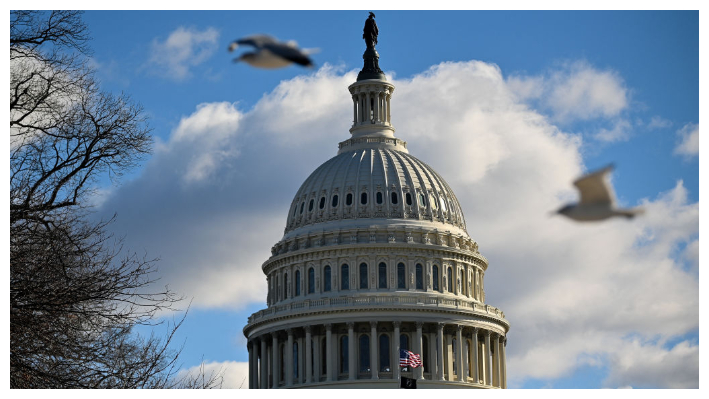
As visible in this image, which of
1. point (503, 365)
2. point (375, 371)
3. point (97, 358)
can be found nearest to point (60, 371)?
point (97, 358)

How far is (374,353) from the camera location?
138m

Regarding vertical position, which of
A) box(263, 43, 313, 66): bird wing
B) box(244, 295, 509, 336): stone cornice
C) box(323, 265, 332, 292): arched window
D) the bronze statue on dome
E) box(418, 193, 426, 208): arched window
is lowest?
box(263, 43, 313, 66): bird wing

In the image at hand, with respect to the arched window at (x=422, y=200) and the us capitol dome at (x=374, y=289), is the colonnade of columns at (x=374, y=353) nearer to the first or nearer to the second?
the us capitol dome at (x=374, y=289)

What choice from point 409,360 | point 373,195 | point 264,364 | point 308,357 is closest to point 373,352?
point 308,357

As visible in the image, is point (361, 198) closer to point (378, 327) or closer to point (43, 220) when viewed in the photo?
point (378, 327)

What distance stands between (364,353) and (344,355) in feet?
6.29

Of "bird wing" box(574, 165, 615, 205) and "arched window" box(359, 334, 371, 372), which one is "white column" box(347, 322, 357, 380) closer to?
"arched window" box(359, 334, 371, 372)

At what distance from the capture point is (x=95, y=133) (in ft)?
145

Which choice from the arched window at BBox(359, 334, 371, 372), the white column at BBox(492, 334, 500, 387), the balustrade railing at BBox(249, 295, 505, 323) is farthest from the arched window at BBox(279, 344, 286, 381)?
the white column at BBox(492, 334, 500, 387)

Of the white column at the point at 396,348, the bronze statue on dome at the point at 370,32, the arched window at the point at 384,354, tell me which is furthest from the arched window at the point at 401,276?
the bronze statue on dome at the point at 370,32

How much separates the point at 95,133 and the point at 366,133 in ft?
369

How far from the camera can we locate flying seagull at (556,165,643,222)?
22.2 m

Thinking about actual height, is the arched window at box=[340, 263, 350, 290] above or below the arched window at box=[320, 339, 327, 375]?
above

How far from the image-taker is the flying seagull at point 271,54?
22.5m
